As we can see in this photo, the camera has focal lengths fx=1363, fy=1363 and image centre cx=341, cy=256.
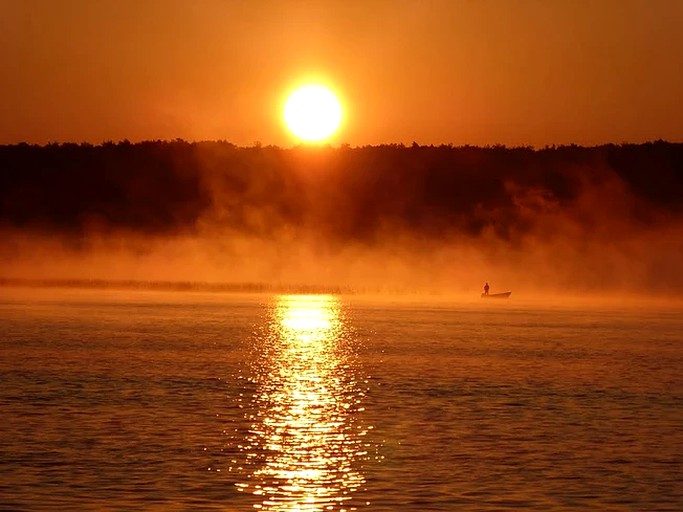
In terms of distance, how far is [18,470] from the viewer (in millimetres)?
25406

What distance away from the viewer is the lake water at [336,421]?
78.8 ft

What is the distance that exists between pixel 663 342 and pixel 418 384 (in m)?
26.8

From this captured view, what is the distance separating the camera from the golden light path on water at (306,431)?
23922 millimetres

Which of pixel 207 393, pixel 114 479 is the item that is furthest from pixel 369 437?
pixel 207 393

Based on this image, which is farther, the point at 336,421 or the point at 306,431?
the point at 336,421

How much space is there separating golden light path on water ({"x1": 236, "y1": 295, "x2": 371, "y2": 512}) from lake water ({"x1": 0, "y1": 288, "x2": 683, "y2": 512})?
0.07m

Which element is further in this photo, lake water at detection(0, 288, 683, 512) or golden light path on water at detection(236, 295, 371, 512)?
lake water at detection(0, 288, 683, 512)

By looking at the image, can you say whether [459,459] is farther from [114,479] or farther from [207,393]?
[207,393]

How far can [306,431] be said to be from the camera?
31.4 metres

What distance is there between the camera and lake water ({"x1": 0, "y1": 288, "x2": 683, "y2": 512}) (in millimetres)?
24031

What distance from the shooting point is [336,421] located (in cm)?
3341

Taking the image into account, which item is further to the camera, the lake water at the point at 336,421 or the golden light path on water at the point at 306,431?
the lake water at the point at 336,421

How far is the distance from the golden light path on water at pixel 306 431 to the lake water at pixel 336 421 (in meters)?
0.07

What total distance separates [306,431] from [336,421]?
210 centimetres
